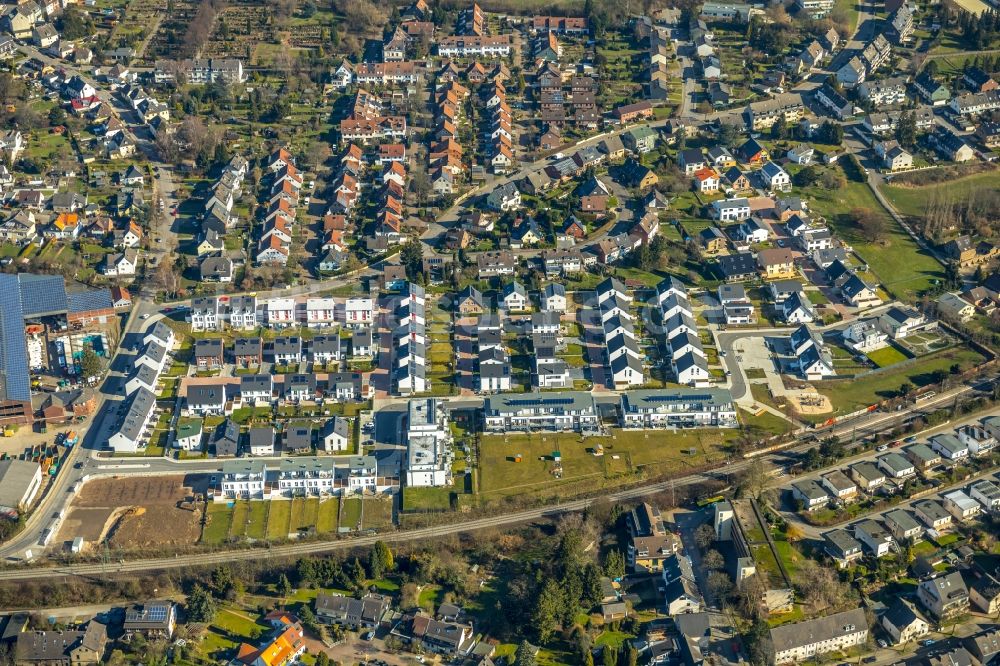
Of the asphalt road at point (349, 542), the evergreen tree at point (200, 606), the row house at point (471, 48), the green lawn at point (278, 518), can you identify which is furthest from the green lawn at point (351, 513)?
the row house at point (471, 48)

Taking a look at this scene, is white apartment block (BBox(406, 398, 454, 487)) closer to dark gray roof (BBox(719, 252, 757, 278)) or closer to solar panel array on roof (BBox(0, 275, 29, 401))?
solar panel array on roof (BBox(0, 275, 29, 401))

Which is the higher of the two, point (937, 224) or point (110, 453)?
point (937, 224)

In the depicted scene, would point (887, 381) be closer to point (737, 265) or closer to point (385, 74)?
point (737, 265)

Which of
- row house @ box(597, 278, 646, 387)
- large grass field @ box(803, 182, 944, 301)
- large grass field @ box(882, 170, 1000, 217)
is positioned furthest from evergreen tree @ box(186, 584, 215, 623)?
large grass field @ box(882, 170, 1000, 217)

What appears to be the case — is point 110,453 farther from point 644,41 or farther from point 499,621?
point 644,41

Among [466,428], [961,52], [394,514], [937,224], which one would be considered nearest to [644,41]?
[961,52]
